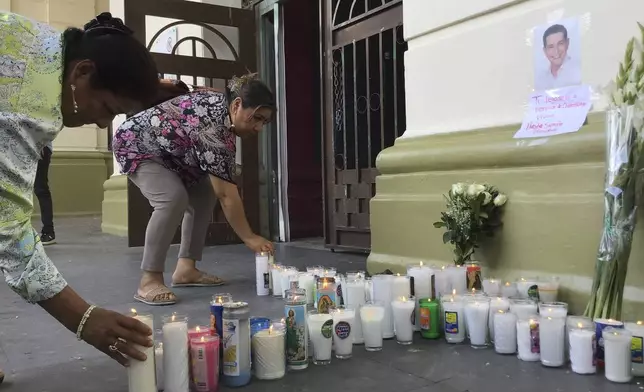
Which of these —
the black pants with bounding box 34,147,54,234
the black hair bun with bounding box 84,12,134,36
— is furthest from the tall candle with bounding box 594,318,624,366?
the black pants with bounding box 34,147,54,234

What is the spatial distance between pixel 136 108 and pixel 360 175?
2.70m

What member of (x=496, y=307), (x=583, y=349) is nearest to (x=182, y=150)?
(x=496, y=307)

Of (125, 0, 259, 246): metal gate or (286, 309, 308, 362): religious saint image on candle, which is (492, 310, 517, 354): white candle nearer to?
(286, 309, 308, 362): religious saint image on candle

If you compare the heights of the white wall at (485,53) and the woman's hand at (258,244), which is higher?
the white wall at (485,53)

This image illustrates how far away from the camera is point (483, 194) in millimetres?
2305

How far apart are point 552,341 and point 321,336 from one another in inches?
23.8

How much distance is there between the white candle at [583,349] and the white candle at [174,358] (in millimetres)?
Result: 965

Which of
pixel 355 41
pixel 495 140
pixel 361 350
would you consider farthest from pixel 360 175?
pixel 361 350

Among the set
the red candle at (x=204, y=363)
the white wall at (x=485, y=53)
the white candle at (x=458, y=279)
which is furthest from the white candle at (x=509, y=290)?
the red candle at (x=204, y=363)

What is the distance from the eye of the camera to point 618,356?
4.75 feet

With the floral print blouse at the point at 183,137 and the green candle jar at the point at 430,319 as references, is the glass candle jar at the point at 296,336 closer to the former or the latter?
the green candle jar at the point at 430,319

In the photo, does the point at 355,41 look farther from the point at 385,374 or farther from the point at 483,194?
the point at 385,374

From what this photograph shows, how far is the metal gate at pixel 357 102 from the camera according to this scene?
12.2 feet

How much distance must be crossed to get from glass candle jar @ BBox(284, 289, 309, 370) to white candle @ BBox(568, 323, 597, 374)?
68 cm
